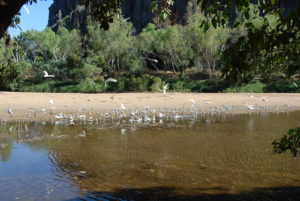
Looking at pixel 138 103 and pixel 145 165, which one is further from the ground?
pixel 138 103

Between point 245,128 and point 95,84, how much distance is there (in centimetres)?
2642

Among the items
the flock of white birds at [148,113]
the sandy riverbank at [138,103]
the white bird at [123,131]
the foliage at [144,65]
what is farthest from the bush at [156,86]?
the white bird at [123,131]

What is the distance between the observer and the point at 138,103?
27.7m

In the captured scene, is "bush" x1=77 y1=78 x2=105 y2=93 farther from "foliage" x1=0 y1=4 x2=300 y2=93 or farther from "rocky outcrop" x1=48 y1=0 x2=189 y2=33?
"rocky outcrop" x1=48 y1=0 x2=189 y2=33

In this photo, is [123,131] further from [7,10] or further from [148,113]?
[7,10]

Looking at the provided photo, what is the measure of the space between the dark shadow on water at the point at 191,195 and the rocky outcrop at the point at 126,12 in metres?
50.1

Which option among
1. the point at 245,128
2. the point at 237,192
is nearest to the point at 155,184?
the point at 237,192

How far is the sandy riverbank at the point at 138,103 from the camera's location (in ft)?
75.9

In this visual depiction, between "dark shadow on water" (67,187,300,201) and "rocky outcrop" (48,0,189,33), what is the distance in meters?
50.1

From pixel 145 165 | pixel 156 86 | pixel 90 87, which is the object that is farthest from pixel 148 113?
pixel 90 87

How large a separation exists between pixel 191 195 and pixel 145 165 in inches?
99.6

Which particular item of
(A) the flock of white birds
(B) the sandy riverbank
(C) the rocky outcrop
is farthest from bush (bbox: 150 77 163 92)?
(C) the rocky outcrop

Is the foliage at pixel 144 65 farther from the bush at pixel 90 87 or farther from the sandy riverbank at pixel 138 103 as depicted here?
the sandy riverbank at pixel 138 103

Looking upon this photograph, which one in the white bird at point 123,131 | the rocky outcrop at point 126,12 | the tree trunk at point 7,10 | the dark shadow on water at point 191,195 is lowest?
the dark shadow on water at point 191,195
